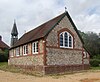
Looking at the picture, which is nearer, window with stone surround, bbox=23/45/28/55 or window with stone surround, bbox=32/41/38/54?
window with stone surround, bbox=32/41/38/54

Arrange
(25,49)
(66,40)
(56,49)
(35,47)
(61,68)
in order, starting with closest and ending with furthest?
1. (61,68)
2. (56,49)
3. (35,47)
4. (66,40)
5. (25,49)

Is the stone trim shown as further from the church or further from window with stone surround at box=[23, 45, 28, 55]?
window with stone surround at box=[23, 45, 28, 55]

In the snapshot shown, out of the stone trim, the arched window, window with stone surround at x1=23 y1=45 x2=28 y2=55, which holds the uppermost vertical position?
the arched window

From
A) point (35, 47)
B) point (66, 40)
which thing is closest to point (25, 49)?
point (35, 47)

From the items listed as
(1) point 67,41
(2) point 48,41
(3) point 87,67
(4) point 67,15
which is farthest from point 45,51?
(3) point 87,67

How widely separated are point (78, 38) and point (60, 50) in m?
5.21

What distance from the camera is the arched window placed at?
3119cm

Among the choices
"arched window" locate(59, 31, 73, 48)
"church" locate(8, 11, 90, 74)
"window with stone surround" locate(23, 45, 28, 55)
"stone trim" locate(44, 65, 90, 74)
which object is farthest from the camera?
"window with stone surround" locate(23, 45, 28, 55)

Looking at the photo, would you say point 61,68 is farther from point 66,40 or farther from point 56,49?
point 66,40

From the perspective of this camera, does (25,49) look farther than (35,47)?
Yes

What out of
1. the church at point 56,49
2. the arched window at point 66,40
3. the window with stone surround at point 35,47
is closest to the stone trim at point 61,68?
the church at point 56,49

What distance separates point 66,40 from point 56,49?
3.01 meters

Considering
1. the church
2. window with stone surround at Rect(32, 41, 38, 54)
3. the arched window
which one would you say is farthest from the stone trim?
window with stone surround at Rect(32, 41, 38, 54)

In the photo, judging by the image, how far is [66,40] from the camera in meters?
32.0
